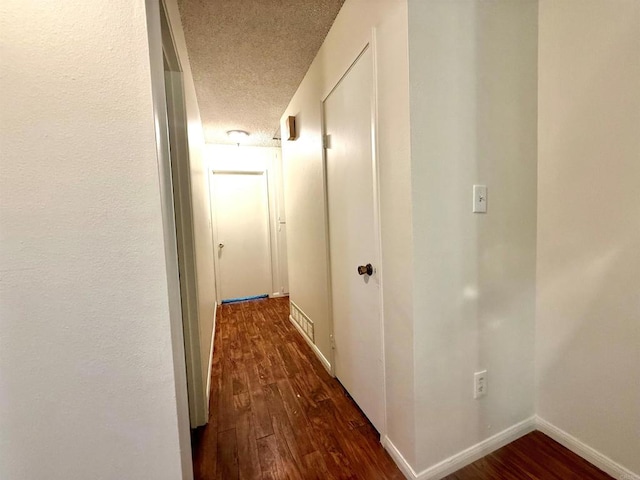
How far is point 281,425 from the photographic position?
1.47 m

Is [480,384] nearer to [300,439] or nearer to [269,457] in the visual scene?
[300,439]

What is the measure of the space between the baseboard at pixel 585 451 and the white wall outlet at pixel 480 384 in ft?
1.52

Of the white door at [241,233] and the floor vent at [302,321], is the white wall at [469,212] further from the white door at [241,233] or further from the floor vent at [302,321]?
the white door at [241,233]

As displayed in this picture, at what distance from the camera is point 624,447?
1.06 meters

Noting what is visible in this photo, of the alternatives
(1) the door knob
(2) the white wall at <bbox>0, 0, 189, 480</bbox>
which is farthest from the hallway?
(1) the door knob

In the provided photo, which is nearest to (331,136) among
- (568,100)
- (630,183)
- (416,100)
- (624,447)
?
(416,100)

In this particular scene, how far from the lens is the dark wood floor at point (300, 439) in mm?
1169

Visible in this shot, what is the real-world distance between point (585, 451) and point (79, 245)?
6.91ft

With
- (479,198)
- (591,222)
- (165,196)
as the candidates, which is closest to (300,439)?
(165,196)

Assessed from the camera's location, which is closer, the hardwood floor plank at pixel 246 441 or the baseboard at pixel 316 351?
the hardwood floor plank at pixel 246 441

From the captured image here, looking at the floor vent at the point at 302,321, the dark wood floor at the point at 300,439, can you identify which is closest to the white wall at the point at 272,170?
the floor vent at the point at 302,321

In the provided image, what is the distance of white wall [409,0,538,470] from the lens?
3.35ft

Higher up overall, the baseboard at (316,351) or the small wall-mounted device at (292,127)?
the small wall-mounted device at (292,127)

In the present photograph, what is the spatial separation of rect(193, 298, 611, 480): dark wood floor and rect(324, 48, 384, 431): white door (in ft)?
0.52
